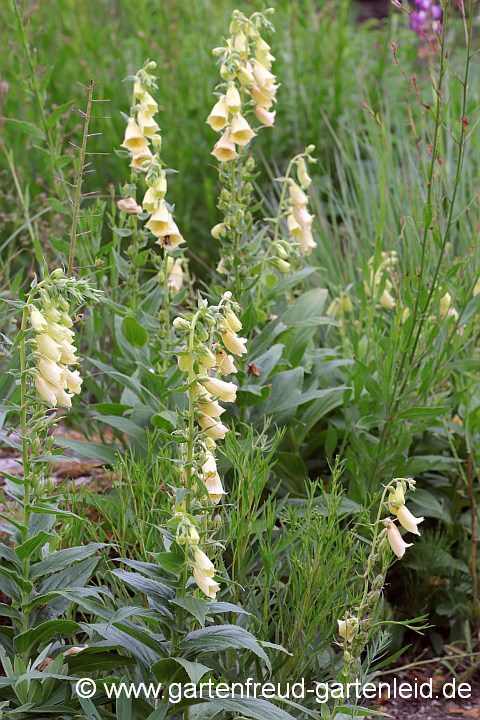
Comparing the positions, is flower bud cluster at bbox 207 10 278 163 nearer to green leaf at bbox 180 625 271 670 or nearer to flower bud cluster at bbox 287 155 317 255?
flower bud cluster at bbox 287 155 317 255

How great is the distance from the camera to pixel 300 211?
3.08m

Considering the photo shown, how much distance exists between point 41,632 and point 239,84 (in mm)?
1737

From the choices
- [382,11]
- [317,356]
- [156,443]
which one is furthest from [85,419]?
[382,11]

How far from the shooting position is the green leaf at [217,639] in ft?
5.74

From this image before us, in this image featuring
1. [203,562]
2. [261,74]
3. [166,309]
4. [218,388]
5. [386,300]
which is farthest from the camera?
[386,300]

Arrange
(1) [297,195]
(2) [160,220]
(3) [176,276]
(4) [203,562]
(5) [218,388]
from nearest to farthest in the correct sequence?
(4) [203,562] < (5) [218,388] < (2) [160,220] < (1) [297,195] < (3) [176,276]

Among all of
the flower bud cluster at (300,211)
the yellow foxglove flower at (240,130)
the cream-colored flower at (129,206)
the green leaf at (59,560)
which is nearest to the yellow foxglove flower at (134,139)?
the cream-colored flower at (129,206)

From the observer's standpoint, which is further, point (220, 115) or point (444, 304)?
point (444, 304)

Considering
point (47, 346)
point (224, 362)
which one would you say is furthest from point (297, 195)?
point (47, 346)

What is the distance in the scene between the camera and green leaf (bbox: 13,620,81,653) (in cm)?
181

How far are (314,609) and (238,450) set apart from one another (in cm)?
41

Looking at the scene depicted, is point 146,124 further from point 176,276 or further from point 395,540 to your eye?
point 395,540

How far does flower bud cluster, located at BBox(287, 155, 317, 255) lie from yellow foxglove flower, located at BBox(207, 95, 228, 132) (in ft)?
1.12

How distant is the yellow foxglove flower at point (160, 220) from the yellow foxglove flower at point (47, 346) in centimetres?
78
